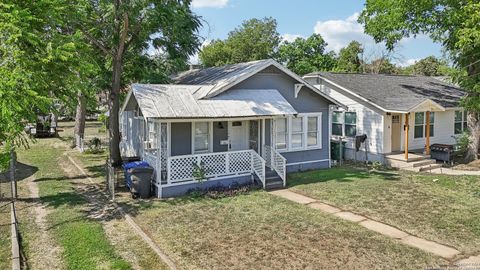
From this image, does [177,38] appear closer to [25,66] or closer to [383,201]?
[25,66]

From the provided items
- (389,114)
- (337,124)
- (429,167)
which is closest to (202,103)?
(337,124)

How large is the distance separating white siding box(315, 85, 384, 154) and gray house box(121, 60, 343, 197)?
10.4 ft

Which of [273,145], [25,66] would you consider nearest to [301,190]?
[273,145]

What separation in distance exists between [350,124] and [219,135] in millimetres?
9712

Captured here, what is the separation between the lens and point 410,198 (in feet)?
43.2

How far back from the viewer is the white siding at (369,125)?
19938mm

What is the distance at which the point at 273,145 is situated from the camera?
15.9 m

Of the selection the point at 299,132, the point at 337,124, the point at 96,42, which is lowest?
the point at 299,132

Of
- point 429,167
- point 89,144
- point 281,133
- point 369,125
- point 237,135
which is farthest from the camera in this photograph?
point 89,144

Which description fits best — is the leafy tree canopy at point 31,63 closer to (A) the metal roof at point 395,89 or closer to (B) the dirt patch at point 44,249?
(B) the dirt patch at point 44,249

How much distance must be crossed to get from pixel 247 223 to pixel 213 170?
3953 millimetres

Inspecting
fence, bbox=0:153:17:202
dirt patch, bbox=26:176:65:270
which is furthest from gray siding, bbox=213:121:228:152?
fence, bbox=0:153:17:202

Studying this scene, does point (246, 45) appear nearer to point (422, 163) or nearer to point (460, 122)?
point (460, 122)

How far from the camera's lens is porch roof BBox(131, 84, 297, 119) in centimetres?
1298
